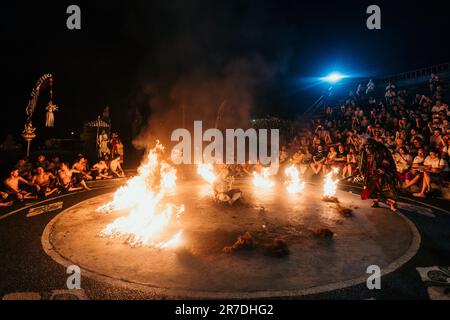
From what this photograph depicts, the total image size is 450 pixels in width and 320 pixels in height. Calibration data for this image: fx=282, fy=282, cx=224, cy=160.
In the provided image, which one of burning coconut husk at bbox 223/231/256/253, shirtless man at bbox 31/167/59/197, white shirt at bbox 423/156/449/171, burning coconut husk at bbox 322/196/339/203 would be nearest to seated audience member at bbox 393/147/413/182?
white shirt at bbox 423/156/449/171

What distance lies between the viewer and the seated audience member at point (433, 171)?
9.62 m

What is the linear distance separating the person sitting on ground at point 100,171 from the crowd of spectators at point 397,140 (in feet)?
29.0

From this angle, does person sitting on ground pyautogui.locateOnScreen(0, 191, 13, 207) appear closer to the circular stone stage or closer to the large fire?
the circular stone stage

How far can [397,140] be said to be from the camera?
11.9m

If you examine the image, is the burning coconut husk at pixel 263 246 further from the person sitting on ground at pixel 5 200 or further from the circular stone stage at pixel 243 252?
the person sitting on ground at pixel 5 200

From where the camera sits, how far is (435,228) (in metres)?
6.42

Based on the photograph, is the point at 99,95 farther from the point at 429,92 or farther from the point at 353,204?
the point at 429,92

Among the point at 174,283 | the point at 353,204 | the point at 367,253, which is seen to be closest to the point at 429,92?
the point at 353,204

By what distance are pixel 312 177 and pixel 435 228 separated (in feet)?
24.6

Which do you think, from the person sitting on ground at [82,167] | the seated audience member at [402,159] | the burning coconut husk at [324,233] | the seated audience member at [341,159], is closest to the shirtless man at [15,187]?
the person sitting on ground at [82,167]

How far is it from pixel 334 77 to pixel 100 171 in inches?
867

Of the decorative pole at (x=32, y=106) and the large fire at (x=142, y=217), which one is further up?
the decorative pole at (x=32, y=106)

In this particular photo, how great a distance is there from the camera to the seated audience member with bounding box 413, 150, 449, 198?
9.62m

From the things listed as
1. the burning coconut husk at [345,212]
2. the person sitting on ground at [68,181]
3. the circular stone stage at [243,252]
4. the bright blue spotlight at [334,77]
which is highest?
the bright blue spotlight at [334,77]
